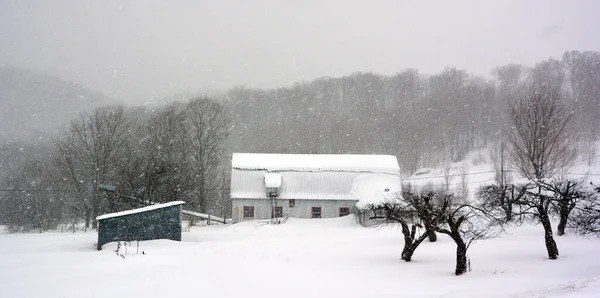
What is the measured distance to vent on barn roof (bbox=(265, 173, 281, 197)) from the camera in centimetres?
3931

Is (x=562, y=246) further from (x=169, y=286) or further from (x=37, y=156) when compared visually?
(x=37, y=156)

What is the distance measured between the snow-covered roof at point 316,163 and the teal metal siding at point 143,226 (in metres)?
14.5

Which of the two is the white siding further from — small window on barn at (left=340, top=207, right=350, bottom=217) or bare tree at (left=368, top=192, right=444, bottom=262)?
bare tree at (left=368, top=192, right=444, bottom=262)

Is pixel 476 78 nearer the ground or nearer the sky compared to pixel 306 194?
nearer the sky

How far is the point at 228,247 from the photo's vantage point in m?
24.2

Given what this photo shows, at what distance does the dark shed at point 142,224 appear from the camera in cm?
2489

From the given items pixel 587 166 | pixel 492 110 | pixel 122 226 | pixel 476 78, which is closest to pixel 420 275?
pixel 122 226

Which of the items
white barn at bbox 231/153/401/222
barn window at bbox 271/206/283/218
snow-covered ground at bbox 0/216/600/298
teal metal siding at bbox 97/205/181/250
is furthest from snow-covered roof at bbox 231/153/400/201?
snow-covered ground at bbox 0/216/600/298

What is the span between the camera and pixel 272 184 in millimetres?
39312

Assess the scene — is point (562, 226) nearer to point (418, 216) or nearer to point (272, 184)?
point (418, 216)

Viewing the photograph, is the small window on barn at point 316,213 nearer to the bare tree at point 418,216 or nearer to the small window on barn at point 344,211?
the small window on barn at point 344,211

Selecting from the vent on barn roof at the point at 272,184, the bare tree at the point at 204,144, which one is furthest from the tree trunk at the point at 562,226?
the bare tree at the point at 204,144

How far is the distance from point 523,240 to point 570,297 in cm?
1490

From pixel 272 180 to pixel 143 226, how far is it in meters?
15.0
